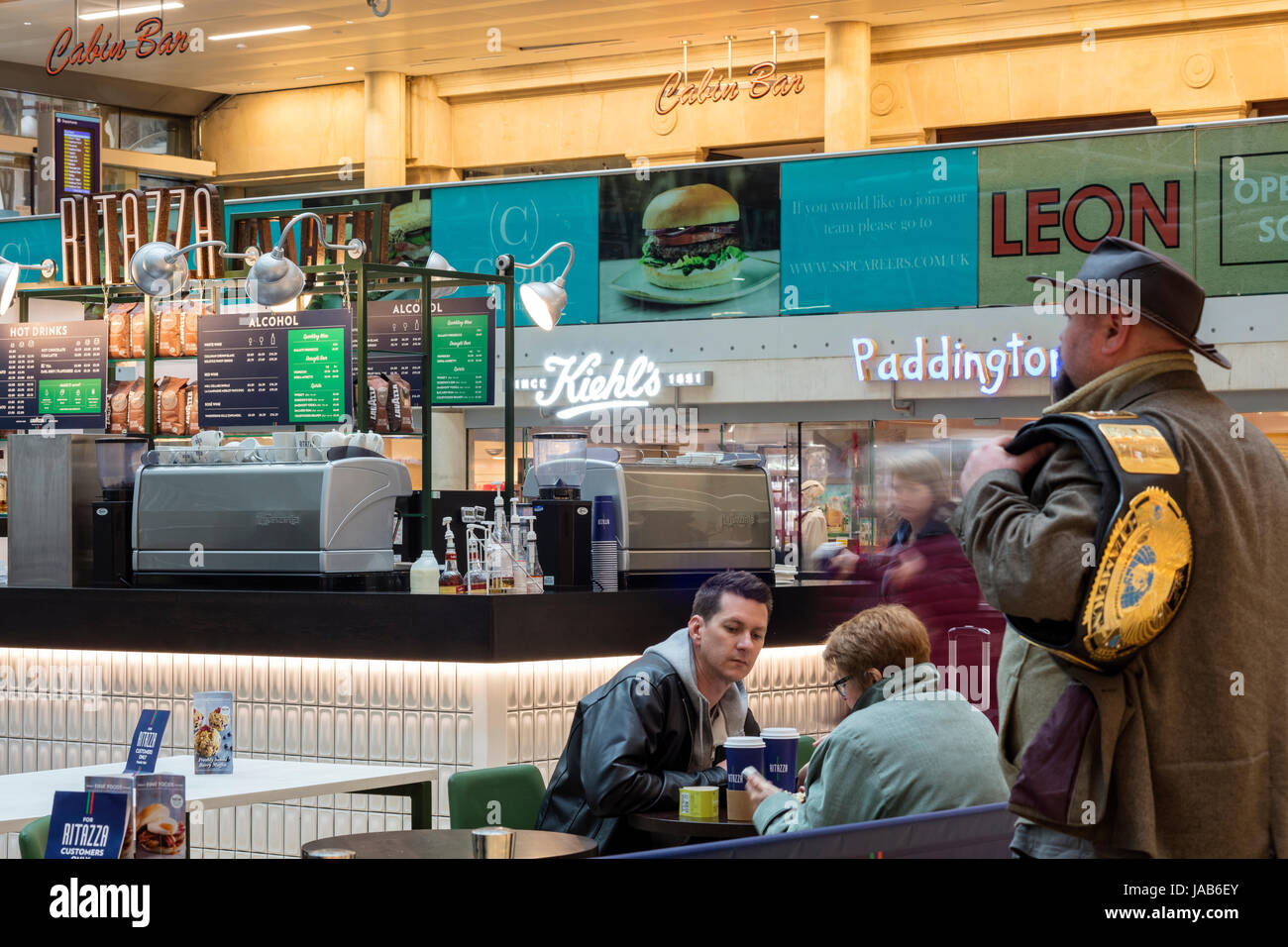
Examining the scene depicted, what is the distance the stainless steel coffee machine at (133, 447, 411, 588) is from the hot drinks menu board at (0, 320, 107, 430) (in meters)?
3.43

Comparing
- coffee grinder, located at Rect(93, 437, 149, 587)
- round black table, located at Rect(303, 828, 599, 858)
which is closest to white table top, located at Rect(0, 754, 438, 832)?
round black table, located at Rect(303, 828, 599, 858)

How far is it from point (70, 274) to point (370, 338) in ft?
5.92

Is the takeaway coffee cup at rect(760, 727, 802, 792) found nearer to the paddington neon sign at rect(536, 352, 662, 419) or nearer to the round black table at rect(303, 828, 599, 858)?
the round black table at rect(303, 828, 599, 858)

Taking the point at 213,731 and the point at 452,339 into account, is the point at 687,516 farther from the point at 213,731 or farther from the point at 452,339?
the point at 452,339

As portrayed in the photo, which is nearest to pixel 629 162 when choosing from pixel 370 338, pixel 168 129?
pixel 168 129

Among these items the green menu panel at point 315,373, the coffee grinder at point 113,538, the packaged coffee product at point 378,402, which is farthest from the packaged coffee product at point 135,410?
the coffee grinder at point 113,538

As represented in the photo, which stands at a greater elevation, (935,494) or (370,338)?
(370,338)

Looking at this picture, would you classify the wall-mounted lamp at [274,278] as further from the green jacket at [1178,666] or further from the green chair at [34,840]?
the green jacket at [1178,666]

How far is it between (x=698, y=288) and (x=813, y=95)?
4.86 metres

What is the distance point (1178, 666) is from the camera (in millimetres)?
1976

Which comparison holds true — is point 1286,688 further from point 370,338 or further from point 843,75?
point 843,75

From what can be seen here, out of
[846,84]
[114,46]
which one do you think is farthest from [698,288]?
[114,46]

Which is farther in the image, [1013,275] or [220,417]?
[1013,275]

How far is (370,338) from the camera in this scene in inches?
384
